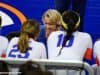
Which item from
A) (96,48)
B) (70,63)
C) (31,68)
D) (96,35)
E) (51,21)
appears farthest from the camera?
(96,35)

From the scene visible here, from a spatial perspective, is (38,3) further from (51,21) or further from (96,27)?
(51,21)

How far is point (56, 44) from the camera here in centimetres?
396

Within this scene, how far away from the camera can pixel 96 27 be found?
6.80 metres

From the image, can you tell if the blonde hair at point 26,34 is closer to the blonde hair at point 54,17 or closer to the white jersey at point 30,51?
the white jersey at point 30,51

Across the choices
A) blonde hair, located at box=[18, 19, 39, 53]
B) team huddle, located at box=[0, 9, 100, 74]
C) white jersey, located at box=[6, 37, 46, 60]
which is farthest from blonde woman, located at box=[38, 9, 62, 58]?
white jersey, located at box=[6, 37, 46, 60]

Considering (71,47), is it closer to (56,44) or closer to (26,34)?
(56,44)

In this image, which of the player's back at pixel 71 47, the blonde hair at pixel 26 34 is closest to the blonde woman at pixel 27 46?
the blonde hair at pixel 26 34

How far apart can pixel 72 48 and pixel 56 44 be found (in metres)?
0.17

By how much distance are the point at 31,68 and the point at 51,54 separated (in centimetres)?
144

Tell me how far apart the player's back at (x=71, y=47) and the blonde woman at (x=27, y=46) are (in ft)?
0.62

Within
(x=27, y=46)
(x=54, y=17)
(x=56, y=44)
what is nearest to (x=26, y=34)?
(x=27, y=46)

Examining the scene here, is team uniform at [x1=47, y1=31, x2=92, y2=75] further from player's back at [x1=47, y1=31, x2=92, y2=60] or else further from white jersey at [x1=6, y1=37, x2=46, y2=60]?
white jersey at [x1=6, y1=37, x2=46, y2=60]

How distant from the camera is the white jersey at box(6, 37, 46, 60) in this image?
366cm

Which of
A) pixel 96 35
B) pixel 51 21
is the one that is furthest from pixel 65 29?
pixel 96 35
